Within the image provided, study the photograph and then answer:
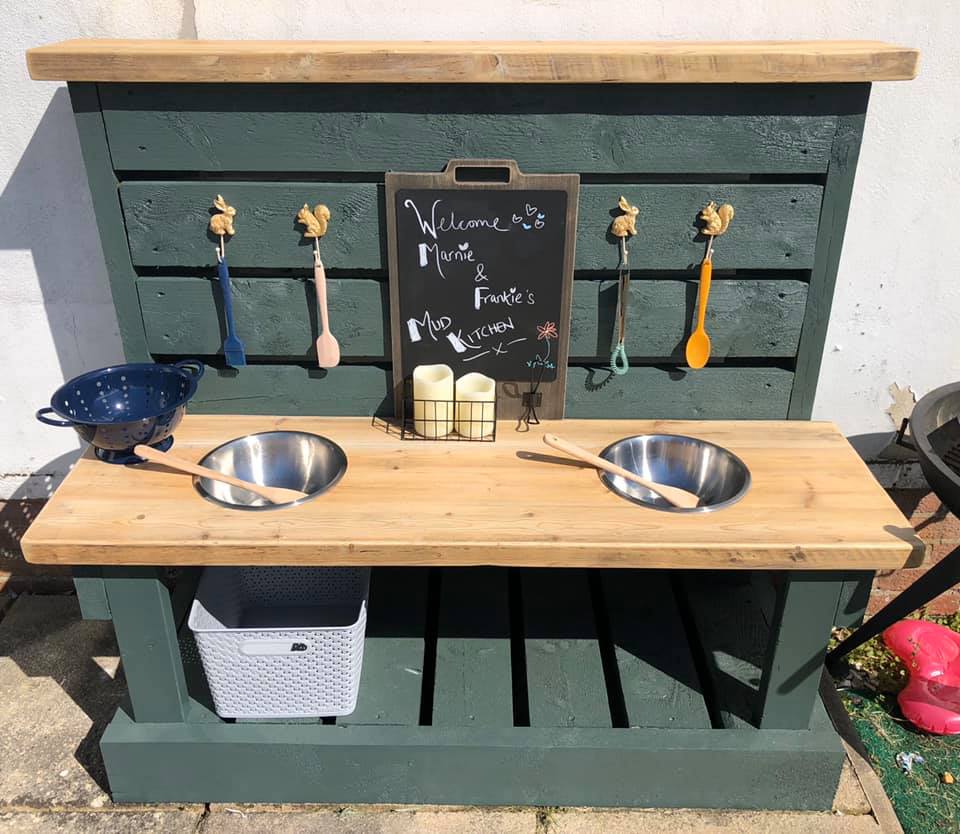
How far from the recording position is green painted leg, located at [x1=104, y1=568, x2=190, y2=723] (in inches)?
87.9

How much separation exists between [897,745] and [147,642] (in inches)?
95.6

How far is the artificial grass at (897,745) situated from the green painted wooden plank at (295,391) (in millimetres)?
1956

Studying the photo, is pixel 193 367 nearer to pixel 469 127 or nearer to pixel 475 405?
pixel 475 405

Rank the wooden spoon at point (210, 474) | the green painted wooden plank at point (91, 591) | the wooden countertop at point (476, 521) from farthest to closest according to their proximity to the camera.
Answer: the wooden spoon at point (210, 474) → the green painted wooden plank at point (91, 591) → the wooden countertop at point (476, 521)

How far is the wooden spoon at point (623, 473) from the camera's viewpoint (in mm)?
2322

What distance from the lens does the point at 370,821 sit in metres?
2.49

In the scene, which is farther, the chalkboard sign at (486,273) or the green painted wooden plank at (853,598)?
the chalkboard sign at (486,273)

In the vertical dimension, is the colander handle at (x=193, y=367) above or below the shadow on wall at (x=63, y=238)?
below

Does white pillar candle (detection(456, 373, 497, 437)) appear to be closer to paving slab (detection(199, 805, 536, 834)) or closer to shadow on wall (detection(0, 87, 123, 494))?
paving slab (detection(199, 805, 536, 834))

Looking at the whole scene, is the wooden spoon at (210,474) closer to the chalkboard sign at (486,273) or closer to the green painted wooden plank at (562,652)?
the chalkboard sign at (486,273)

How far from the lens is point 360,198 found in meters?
2.41

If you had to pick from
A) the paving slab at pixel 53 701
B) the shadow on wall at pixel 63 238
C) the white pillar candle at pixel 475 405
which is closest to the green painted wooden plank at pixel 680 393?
the white pillar candle at pixel 475 405

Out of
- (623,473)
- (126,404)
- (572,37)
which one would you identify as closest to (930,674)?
(623,473)

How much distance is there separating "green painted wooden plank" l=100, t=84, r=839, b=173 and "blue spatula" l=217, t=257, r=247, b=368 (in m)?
0.30
